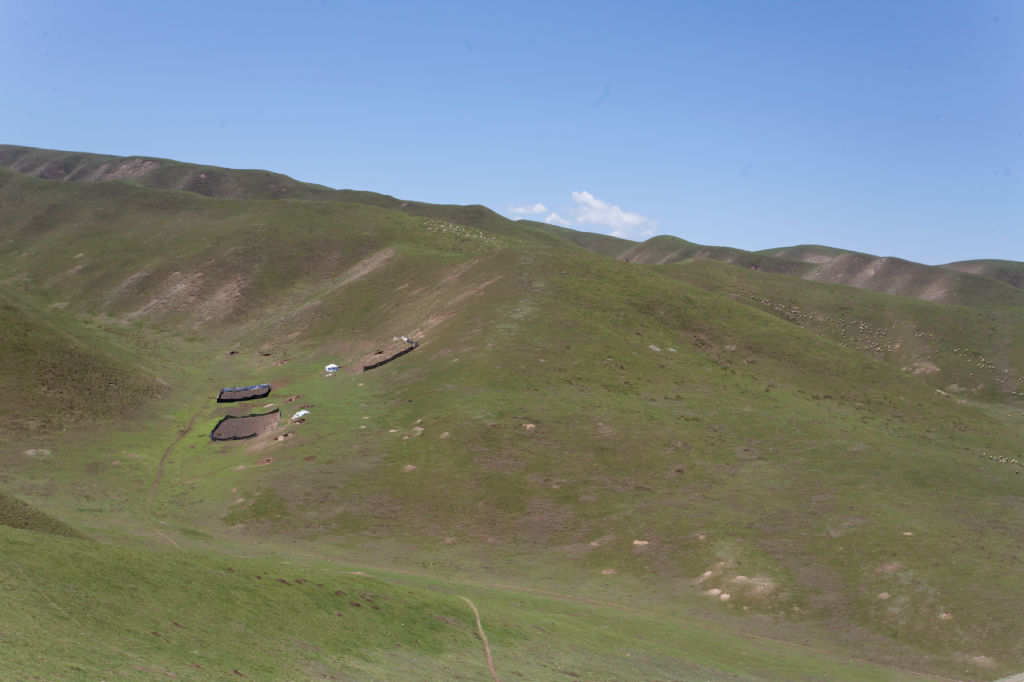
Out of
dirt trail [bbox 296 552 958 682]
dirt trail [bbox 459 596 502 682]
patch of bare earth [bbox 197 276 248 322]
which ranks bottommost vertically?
dirt trail [bbox 296 552 958 682]

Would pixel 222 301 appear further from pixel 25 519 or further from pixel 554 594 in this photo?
pixel 25 519

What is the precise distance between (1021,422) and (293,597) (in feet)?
385

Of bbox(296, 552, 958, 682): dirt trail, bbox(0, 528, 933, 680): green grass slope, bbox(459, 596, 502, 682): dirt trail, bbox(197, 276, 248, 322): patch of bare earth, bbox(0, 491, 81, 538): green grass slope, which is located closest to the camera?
bbox(0, 528, 933, 680): green grass slope

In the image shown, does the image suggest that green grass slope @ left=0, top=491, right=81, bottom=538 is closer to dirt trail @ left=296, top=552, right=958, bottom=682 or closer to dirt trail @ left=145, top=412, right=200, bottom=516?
dirt trail @ left=296, top=552, right=958, bottom=682

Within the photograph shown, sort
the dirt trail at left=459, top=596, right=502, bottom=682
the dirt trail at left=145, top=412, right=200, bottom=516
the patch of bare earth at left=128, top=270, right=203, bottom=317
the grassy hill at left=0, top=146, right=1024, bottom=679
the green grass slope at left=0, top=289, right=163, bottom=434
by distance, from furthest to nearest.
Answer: the patch of bare earth at left=128, top=270, right=203, bottom=317
the green grass slope at left=0, top=289, right=163, bottom=434
the dirt trail at left=145, top=412, right=200, bottom=516
the grassy hill at left=0, top=146, right=1024, bottom=679
the dirt trail at left=459, top=596, right=502, bottom=682

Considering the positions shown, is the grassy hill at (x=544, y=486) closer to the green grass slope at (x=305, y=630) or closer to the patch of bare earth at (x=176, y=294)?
the green grass slope at (x=305, y=630)

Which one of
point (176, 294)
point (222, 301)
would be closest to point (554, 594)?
point (222, 301)

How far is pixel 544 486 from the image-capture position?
55875mm

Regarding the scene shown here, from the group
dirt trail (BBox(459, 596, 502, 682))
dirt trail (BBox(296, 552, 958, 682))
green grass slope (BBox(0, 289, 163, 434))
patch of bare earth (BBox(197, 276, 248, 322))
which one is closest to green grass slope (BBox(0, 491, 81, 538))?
dirt trail (BBox(296, 552, 958, 682))

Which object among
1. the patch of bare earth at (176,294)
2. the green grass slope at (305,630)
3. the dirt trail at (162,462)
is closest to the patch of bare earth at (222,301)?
the patch of bare earth at (176,294)

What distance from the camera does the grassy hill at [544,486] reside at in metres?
30.5

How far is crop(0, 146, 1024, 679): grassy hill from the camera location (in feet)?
100

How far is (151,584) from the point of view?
23.7 metres

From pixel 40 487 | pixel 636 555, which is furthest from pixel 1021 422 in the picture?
pixel 40 487
